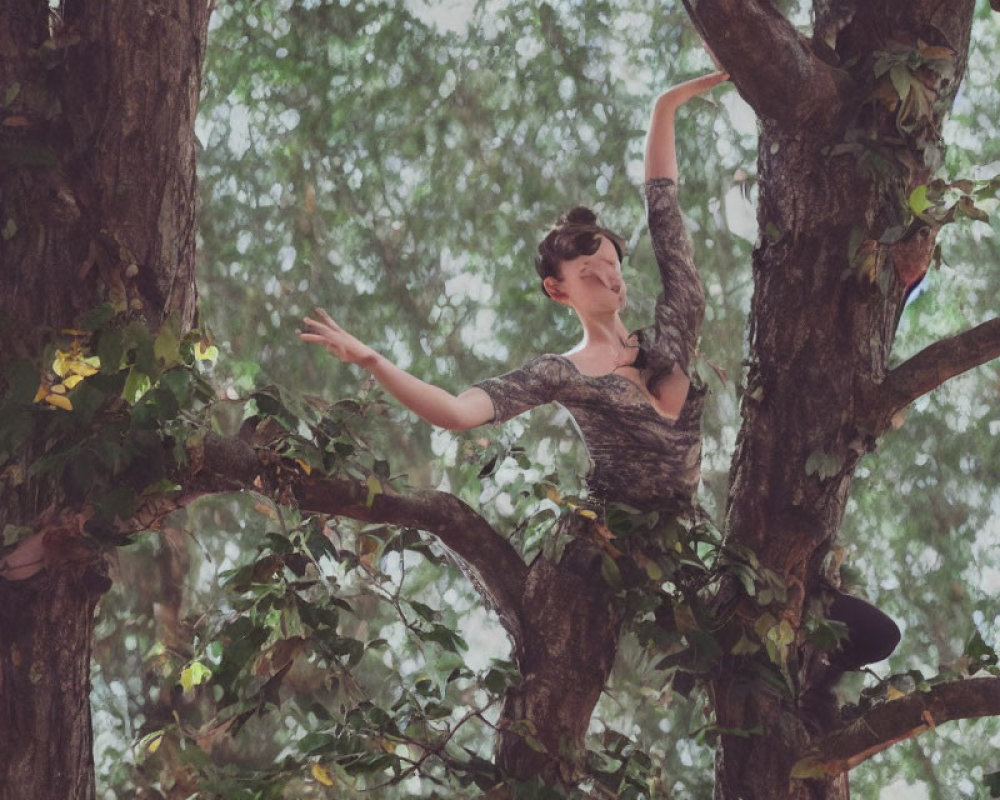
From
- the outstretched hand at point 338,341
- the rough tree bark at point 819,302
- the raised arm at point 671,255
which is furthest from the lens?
the raised arm at point 671,255

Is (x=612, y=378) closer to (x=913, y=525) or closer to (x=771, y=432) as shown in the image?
(x=771, y=432)

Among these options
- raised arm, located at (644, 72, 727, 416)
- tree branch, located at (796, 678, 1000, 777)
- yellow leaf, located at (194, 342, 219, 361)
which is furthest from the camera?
raised arm, located at (644, 72, 727, 416)

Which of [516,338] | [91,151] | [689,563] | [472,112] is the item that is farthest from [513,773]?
[472,112]

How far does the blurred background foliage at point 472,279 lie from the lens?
407 centimetres

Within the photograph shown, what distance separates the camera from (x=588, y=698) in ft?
8.33

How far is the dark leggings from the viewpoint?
8.82 ft

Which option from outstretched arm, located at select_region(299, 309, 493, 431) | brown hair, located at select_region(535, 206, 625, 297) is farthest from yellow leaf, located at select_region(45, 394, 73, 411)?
brown hair, located at select_region(535, 206, 625, 297)

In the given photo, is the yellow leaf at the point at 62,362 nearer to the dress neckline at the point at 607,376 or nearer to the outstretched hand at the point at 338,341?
the outstretched hand at the point at 338,341

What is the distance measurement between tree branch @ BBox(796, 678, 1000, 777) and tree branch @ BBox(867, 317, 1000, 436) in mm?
441

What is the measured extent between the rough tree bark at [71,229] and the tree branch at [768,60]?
0.84m

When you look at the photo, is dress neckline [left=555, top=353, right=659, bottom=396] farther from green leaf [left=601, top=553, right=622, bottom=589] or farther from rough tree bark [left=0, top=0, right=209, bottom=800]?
rough tree bark [left=0, top=0, right=209, bottom=800]

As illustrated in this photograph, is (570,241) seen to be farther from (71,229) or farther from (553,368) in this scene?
(71,229)

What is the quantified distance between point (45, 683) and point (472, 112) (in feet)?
8.07

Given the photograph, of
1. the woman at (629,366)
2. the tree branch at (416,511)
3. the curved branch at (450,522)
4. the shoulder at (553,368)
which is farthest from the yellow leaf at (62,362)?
the shoulder at (553,368)
